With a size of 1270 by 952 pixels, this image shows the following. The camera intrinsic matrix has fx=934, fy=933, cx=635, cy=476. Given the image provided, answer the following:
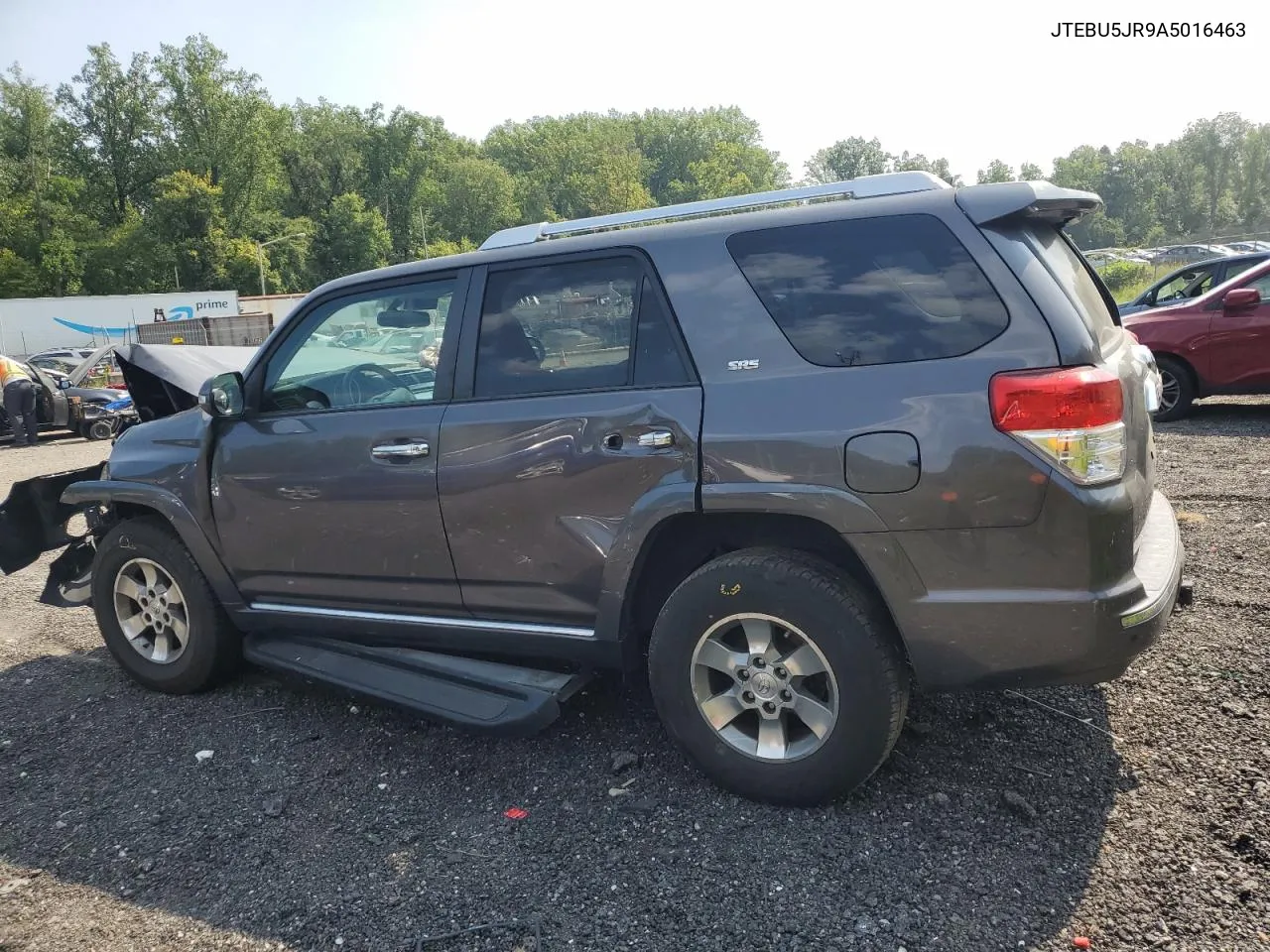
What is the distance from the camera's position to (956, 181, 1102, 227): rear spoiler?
2729 mm

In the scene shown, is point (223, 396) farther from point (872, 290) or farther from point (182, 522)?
point (872, 290)

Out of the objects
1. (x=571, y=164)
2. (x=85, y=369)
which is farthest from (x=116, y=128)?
(x=85, y=369)

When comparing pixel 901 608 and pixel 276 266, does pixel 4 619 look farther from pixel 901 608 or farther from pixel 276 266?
pixel 276 266

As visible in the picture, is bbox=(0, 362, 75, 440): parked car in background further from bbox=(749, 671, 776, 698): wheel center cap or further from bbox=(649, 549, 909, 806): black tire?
bbox=(749, 671, 776, 698): wheel center cap

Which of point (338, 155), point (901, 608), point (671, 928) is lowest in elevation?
point (671, 928)

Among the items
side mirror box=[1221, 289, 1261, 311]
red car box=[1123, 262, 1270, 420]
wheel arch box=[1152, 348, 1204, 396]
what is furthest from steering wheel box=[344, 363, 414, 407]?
side mirror box=[1221, 289, 1261, 311]

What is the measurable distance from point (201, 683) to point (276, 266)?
2771 inches

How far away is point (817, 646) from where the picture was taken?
9.19 ft

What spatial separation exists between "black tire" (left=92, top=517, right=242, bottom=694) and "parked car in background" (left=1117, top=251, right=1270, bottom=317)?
31.2 ft

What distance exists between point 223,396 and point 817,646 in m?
2.63

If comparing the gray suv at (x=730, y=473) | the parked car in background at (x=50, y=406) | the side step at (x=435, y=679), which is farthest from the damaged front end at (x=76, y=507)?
the parked car in background at (x=50, y=406)

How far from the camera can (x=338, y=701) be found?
4.19 meters

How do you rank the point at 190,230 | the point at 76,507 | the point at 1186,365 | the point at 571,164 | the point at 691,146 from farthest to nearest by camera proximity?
the point at 691,146
the point at 571,164
the point at 190,230
the point at 1186,365
the point at 76,507

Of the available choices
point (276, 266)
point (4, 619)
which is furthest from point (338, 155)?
point (4, 619)
